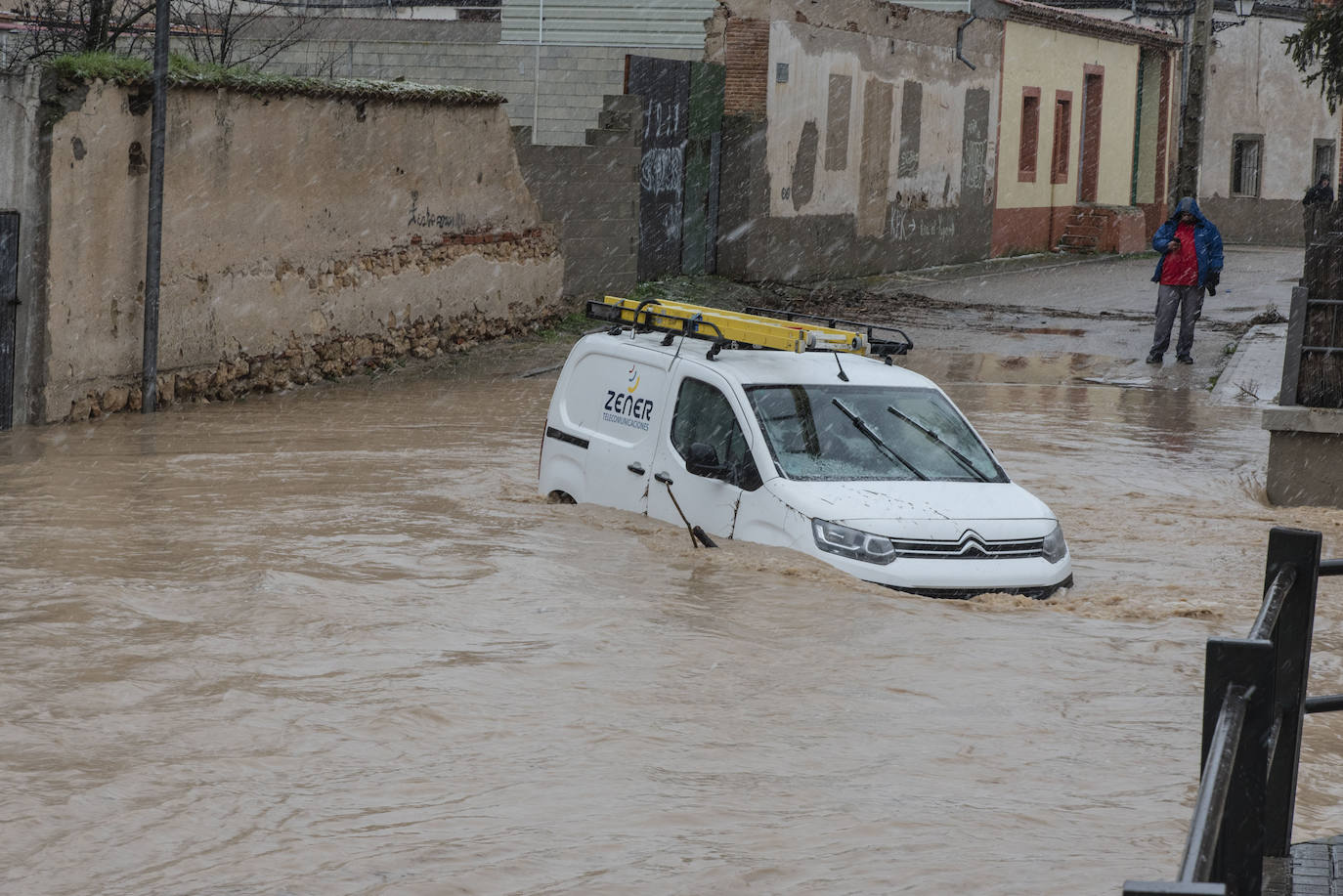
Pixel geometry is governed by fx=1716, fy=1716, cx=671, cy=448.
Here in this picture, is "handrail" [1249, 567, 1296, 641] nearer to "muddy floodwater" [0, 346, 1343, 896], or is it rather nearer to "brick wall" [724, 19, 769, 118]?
"muddy floodwater" [0, 346, 1343, 896]

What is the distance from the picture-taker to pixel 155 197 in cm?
1388

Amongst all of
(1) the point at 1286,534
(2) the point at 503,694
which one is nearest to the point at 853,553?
(2) the point at 503,694

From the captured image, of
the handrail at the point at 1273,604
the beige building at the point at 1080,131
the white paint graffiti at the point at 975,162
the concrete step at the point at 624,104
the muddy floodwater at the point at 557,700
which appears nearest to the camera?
the handrail at the point at 1273,604

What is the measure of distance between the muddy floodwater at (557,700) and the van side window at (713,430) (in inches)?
15.7

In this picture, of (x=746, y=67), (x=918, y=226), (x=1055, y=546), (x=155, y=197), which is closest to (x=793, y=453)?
(x=1055, y=546)

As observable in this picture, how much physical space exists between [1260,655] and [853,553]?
5.15 meters

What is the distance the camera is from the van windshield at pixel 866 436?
8875 mm

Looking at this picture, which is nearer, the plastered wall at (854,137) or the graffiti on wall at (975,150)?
the plastered wall at (854,137)

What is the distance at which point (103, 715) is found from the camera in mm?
6402

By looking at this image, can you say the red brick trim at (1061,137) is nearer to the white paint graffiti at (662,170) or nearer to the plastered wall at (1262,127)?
the plastered wall at (1262,127)

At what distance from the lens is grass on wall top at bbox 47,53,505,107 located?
13.5m

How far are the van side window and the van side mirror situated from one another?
4 cm

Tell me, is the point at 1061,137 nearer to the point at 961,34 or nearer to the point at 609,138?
the point at 961,34

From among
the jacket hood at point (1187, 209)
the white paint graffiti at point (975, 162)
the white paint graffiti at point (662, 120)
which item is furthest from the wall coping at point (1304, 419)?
the white paint graffiti at point (975, 162)
